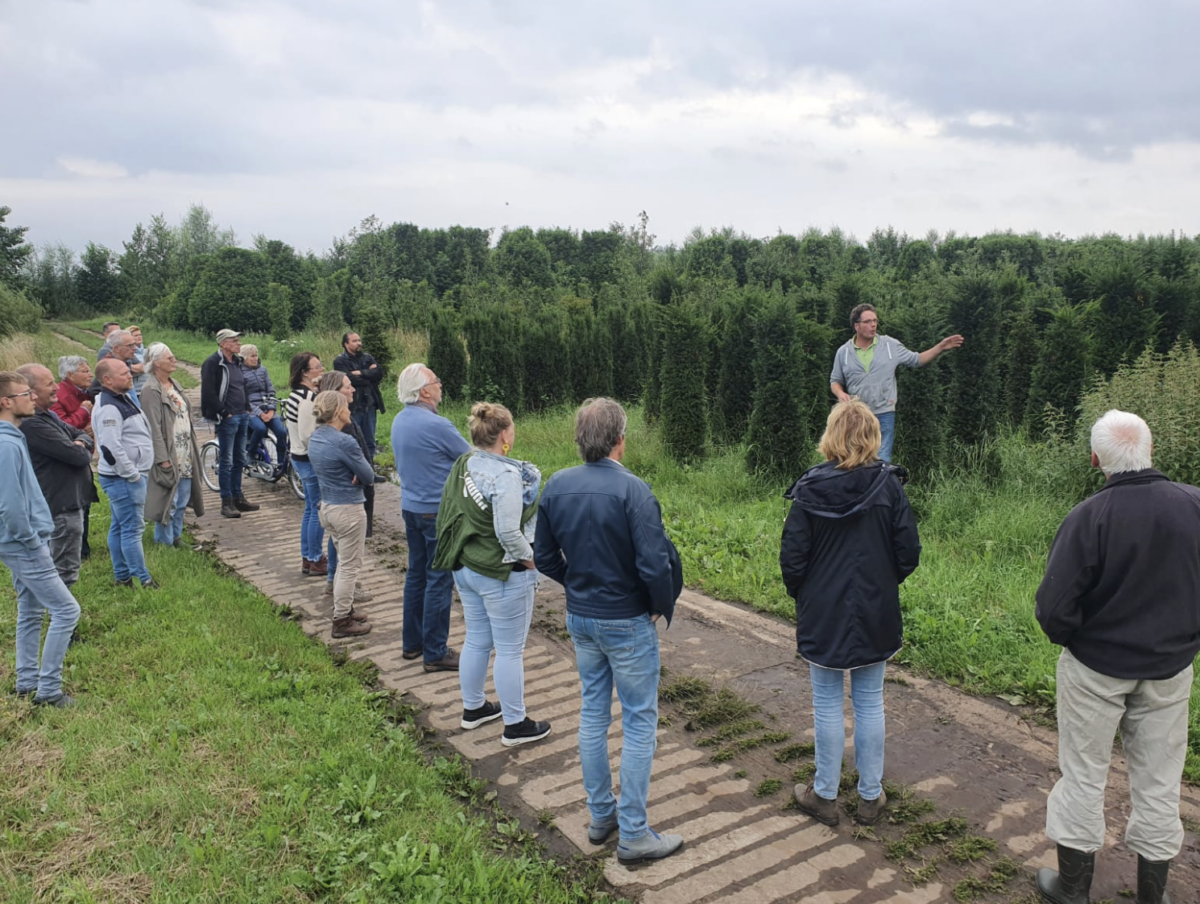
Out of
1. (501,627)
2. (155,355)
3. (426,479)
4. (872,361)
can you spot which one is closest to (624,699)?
(501,627)

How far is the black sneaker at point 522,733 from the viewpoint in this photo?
4.48m

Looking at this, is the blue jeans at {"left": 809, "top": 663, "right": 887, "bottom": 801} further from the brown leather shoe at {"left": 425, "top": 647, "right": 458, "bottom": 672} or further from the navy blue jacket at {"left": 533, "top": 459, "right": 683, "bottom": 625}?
the brown leather shoe at {"left": 425, "top": 647, "right": 458, "bottom": 672}

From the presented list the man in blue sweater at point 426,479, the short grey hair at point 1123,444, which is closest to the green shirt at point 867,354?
the man in blue sweater at point 426,479

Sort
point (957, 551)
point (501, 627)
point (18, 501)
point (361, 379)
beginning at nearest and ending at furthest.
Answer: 1. point (501, 627)
2. point (18, 501)
3. point (957, 551)
4. point (361, 379)

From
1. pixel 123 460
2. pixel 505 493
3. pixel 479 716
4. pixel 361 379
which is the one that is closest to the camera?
pixel 505 493

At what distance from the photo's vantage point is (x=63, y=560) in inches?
227

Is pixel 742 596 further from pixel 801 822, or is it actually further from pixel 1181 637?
pixel 1181 637

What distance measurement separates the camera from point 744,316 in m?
11.3

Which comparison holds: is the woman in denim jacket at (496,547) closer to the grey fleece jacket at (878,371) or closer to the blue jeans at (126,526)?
the blue jeans at (126,526)

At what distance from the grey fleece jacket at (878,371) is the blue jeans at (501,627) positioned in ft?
15.9

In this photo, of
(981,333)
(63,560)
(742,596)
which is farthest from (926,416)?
(63,560)

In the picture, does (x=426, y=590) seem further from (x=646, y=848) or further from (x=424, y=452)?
(x=646, y=848)

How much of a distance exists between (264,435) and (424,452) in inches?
244

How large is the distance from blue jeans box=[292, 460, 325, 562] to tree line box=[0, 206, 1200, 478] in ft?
16.1
